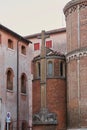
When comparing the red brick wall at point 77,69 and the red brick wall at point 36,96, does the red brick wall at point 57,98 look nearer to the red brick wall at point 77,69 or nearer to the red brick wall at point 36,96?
the red brick wall at point 77,69

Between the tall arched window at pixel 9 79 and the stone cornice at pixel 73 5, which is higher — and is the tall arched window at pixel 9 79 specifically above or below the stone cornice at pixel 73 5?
below

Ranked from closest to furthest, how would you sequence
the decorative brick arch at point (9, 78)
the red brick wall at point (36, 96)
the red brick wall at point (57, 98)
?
1. the red brick wall at point (57, 98)
2. the decorative brick arch at point (9, 78)
3. the red brick wall at point (36, 96)

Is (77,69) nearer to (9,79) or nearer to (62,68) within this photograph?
(62,68)

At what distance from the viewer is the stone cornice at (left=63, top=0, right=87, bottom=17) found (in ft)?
120

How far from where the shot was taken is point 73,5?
37.1 metres

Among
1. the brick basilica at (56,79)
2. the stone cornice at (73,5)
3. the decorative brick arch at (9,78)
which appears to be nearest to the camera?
the brick basilica at (56,79)

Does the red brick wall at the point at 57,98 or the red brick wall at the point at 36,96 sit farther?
the red brick wall at the point at 36,96

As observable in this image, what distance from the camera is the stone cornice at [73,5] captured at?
36562 millimetres

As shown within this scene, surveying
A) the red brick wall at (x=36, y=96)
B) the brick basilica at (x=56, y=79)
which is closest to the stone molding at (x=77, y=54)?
the brick basilica at (x=56, y=79)

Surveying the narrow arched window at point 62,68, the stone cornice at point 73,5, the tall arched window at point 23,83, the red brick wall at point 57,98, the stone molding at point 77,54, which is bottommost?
the red brick wall at point 57,98

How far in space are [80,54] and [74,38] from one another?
81.1 inches

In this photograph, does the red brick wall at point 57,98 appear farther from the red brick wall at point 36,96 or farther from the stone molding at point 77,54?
the stone molding at point 77,54

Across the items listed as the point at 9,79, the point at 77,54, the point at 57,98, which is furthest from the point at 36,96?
the point at 77,54

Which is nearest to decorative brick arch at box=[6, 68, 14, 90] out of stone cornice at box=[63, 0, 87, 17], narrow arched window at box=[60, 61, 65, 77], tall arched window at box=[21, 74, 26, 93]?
tall arched window at box=[21, 74, 26, 93]
